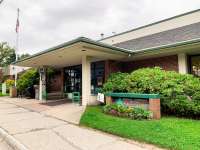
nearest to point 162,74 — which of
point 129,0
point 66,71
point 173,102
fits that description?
point 173,102

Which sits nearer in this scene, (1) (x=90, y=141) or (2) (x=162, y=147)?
(2) (x=162, y=147)

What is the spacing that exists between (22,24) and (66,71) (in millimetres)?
8911

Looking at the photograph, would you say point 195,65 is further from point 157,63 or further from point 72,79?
point 72,79

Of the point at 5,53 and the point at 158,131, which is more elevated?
A: the point at 5,53

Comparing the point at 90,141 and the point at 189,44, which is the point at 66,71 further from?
the point at 90,141

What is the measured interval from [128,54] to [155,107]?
14.0ft

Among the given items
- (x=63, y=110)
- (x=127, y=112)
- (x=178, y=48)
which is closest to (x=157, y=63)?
(x=178, y=48)

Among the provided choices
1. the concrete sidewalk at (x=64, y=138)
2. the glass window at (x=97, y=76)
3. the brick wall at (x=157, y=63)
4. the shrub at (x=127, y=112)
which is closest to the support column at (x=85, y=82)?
the glass window at (x=97, y=76)

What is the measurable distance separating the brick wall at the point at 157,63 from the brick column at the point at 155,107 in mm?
3831

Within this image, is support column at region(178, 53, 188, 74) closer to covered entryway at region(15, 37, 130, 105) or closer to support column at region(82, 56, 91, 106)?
covered entryway at region(15, 37, 130, 105)

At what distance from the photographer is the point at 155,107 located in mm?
7000

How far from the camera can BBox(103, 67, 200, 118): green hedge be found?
6848 millimetres

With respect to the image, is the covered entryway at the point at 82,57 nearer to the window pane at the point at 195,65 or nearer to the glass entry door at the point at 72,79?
the glass entry door at the point at 72,79

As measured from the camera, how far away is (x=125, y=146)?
4590mm
